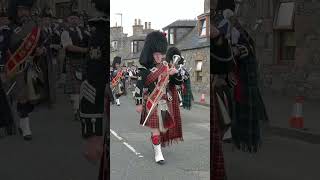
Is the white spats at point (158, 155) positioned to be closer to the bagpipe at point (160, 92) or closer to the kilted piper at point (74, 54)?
the bagpipe at point (160, 92)

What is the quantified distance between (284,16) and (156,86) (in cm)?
275

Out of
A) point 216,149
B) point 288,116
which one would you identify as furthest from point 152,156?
point 288,116

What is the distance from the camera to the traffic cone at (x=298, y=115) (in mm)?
3195

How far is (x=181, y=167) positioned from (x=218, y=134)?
6.02 ft

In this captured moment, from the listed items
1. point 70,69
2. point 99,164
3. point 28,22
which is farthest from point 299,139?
point 28,22

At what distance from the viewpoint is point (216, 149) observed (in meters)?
3.46

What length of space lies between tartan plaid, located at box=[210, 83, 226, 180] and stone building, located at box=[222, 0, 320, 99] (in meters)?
0.38

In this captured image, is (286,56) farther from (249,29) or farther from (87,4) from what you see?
(87,4)

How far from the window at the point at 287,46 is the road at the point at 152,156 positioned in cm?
184

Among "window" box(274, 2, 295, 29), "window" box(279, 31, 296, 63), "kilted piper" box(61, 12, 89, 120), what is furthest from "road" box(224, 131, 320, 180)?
"kilted piper" box(61, 12, 89, 120)

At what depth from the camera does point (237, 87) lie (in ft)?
11.2

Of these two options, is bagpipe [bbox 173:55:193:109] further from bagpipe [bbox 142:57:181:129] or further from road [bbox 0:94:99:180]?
road [bbox 0:94:99:180]

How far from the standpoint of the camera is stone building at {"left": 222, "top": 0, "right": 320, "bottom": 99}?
10.5 feet

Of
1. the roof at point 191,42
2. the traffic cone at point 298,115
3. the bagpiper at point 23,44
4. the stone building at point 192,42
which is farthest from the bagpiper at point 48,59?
the roof at point 191,42
